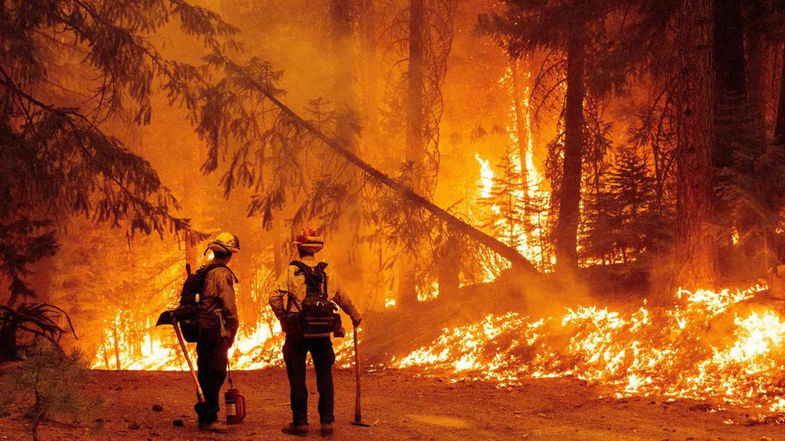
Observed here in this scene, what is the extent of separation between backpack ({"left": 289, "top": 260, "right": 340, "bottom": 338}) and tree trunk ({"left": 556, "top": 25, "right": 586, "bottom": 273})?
23.3 ft

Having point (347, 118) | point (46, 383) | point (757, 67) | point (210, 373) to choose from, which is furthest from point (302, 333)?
point (757, 67)

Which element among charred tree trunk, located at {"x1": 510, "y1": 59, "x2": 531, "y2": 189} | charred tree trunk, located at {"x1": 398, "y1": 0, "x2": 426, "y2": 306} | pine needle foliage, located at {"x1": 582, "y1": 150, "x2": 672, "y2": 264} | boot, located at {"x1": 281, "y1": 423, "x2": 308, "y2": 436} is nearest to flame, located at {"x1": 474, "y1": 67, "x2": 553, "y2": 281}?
charred tree trunk, located at {"x1": 510, "y1": 59, "x2": 531, "y2": 189}

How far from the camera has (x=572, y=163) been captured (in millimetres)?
13992

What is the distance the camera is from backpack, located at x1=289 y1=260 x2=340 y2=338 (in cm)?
763

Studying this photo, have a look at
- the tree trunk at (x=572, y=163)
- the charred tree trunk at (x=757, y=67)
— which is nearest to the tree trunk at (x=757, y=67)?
the charred tree trunk at (x=757, y=67)

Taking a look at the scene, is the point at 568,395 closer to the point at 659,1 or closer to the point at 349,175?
the point at 659,1

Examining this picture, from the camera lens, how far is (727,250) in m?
12.0

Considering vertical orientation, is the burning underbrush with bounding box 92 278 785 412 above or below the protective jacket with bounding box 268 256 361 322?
below

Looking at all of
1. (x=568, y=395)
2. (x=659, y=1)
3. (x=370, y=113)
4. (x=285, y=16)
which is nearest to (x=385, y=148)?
(x=370, y=113)

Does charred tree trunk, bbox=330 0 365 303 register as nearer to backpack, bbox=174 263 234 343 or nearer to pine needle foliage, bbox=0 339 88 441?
backpack, bbox=174 263 234 343

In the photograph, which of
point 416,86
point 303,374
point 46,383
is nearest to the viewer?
point 46,383

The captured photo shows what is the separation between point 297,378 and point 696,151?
23.1 ft

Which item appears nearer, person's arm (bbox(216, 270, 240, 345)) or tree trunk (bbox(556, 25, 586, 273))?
person's arm (bbox(216, 270, 240, 345))

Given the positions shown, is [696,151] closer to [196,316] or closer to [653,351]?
[653,351]
